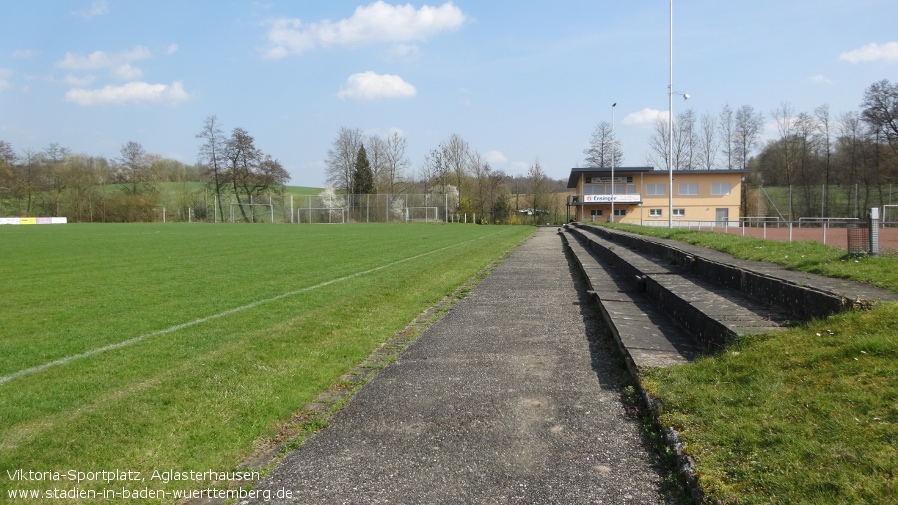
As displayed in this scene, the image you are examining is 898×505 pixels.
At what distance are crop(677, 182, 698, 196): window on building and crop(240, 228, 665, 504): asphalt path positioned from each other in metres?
62.6

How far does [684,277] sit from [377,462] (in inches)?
313

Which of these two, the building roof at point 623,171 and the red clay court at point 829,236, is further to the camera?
the building roof at point 623,171

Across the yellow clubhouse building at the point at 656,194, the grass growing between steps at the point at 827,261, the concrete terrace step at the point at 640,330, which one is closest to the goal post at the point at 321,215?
the yellow clubhouse building at the point at 656,194

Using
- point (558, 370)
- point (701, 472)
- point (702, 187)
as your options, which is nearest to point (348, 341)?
point (558, 370)

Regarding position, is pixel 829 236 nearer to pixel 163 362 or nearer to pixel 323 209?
pixel 163 362

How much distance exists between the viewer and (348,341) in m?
7.61

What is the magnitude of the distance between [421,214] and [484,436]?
77631 mm

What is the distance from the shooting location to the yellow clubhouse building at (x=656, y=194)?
64312 mm

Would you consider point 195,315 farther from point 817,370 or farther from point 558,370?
point 817,370

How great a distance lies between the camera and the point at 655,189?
6731cm

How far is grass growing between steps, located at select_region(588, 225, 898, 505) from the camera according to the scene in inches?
111

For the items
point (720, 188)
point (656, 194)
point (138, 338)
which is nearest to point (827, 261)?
point (138, 338)

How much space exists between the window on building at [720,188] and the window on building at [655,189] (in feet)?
16.3

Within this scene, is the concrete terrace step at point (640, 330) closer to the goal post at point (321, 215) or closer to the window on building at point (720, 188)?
the window on building at point (720, 188)
